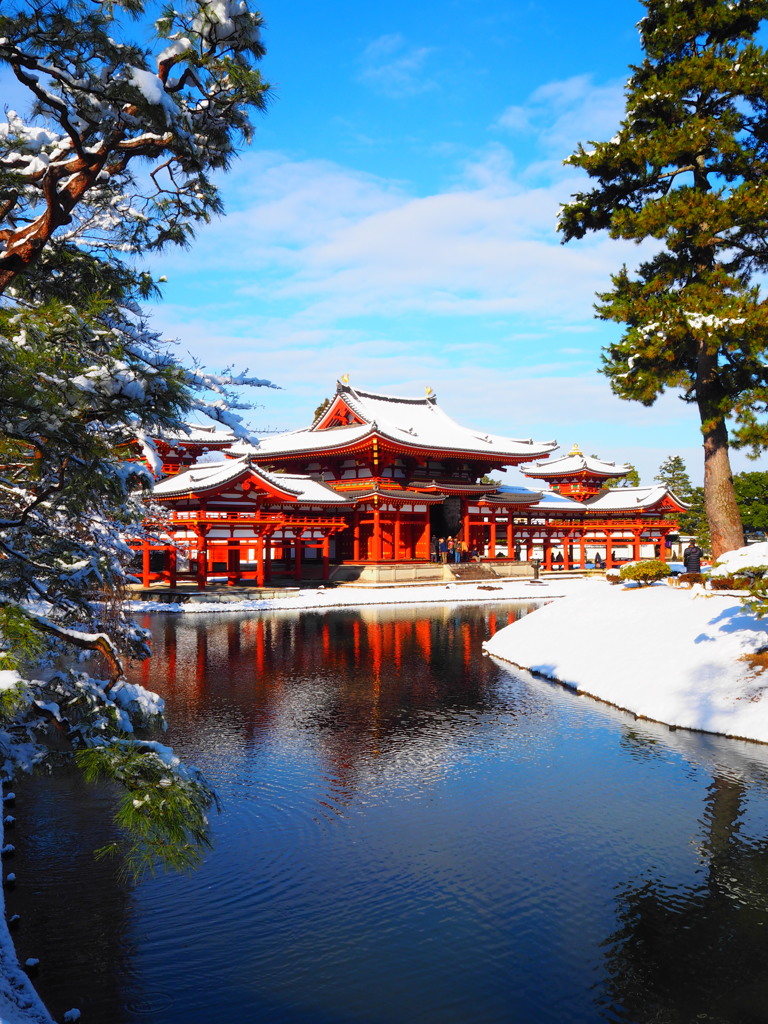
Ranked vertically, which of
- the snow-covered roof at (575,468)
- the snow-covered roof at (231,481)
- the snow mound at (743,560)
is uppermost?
the snow-covered roof at (575,468)

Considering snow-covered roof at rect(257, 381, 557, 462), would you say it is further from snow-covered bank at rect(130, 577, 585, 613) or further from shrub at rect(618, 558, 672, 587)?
shrub at rect(618, 558, 672, 587)

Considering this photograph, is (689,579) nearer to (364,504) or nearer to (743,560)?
(743,560)

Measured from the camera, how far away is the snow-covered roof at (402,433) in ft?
132

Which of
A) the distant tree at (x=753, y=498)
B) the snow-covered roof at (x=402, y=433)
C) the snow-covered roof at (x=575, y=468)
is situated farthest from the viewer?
the snow-covered roof at (x=575, y=468)

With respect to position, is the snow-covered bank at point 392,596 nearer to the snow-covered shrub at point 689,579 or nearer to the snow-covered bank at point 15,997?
the snow-covered shrub at point 689,579

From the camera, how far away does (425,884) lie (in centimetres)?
604

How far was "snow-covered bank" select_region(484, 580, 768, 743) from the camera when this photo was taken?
10.9 m

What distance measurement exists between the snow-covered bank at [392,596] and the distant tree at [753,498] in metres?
16.9

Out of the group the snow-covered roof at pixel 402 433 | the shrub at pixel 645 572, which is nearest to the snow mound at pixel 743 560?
the shrub at pixel 645 572

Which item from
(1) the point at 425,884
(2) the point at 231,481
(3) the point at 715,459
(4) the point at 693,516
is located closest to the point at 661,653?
(3) the point at 715,459

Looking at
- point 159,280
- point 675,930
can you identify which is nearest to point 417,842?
point 675,930

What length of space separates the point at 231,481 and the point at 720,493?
61.4 feet

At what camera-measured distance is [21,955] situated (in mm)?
4926

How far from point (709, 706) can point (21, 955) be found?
373 inches
